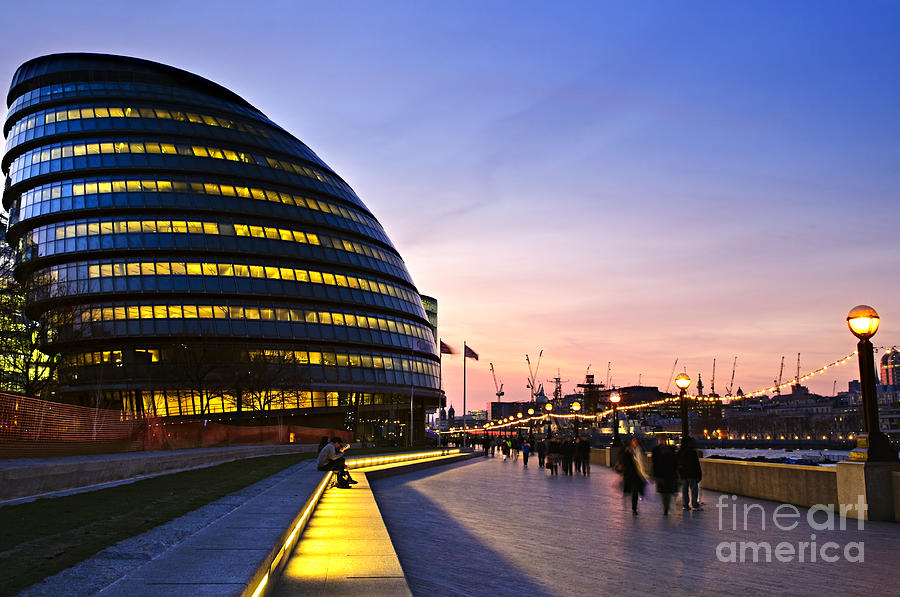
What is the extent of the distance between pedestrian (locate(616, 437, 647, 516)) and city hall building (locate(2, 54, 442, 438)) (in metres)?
61.4

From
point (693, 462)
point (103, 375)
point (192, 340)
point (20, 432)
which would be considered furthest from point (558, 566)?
point (103, 375)

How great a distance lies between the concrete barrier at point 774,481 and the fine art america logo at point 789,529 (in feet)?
1.31

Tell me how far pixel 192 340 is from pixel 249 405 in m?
10.0

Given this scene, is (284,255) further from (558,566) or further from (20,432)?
(558,566)

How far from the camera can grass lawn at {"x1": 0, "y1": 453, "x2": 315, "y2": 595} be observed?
7.66 meters

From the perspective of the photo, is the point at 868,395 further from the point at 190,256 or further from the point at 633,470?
the point at 190,256

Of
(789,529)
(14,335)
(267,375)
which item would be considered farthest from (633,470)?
(267,375)

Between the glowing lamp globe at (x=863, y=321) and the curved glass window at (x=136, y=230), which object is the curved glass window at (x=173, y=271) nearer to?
the curved glass window at (x=136, y=230)

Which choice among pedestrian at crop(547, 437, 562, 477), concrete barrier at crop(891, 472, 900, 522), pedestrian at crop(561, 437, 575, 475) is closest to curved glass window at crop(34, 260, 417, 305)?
pedestrian at crop(547, 437, 562, 477)

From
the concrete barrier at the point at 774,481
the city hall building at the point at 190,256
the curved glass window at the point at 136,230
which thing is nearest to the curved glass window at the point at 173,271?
the city hall building at the point at 190,256

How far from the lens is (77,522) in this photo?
39.0 feet

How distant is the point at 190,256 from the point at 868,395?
257ft

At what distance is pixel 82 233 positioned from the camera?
84.4 meters

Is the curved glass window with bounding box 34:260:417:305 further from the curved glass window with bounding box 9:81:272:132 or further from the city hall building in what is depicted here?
the curved glass window with bounding box 9:81:272:132
